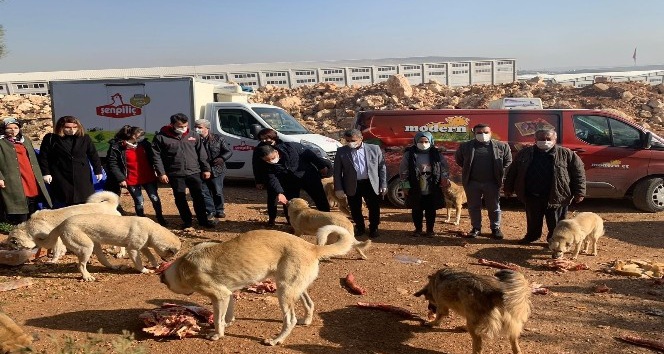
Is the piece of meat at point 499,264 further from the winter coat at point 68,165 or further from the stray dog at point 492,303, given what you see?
the winter coat at point 68,165

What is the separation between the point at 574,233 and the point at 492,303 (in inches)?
147

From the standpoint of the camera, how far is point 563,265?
23.9 feet

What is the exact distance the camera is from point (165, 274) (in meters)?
4.95

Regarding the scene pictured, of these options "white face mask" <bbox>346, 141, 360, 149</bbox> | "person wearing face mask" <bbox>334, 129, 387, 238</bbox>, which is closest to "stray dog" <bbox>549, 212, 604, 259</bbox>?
"person wearing face mask" <bbox>334, 129, 387, 238</bbox>

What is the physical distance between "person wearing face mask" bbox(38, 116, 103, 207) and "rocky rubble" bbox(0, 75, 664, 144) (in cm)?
1521

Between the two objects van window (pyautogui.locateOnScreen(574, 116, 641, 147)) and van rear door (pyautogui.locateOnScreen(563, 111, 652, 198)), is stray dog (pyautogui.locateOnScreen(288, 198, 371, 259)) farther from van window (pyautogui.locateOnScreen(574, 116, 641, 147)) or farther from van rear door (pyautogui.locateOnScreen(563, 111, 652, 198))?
van window (pyautogui.locateOnScreen(574, 116, 641, 147))

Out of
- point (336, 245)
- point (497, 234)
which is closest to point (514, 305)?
point (336, 245)

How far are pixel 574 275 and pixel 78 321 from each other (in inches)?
231

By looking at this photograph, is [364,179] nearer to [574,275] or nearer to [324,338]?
[574,275]

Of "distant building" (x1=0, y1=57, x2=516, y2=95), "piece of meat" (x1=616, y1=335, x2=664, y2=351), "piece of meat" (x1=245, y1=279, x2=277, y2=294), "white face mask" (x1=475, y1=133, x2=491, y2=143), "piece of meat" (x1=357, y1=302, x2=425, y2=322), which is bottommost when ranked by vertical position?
"piece of meat" (x1=616, y1=335, x2=664, y2=351)

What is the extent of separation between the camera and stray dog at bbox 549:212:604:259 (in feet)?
24.7

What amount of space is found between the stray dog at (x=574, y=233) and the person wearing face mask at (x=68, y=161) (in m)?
6.61

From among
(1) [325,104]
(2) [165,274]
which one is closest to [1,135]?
(2) [165,274]

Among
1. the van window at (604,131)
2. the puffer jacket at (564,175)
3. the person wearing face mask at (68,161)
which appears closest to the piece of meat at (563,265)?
the puffer jacket at (564,175)
